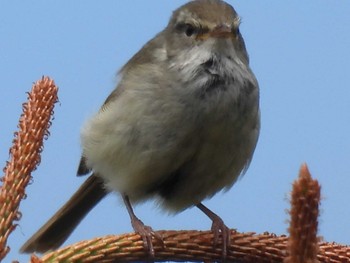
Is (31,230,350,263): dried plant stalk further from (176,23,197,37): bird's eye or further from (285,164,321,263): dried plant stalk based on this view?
(176,23,197,37): bird's eye

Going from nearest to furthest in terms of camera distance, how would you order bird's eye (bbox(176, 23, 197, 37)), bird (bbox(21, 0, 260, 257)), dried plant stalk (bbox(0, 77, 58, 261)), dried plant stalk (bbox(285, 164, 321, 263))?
dried plant stalk (bbox(285, 164, 321, 263))
dried plant stalk (bbox(0, 77, 58, 261))
bird (bbox(21, 0, 260, 257))
bird's eye (bbox(176, 23, 197, 37))

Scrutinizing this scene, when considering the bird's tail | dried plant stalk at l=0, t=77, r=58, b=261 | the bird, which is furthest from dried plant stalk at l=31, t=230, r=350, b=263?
the bird's tail

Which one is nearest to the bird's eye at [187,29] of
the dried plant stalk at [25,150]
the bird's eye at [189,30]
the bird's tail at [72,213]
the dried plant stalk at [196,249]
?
the bird's eye at [189,30]

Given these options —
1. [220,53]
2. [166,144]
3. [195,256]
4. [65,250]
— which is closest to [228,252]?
[195,256]

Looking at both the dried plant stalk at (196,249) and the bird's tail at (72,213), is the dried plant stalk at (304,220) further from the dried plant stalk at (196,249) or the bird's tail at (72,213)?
the bird's tail at (72,213)

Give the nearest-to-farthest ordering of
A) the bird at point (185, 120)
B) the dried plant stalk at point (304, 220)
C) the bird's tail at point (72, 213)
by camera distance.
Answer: the dried plant stalk at point (304, 220) → the bird at point (185, 120) → the bird's tail at point (72, 213)

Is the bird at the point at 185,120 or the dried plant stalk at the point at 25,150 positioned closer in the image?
the dried plant stalk at the point at 25,150
